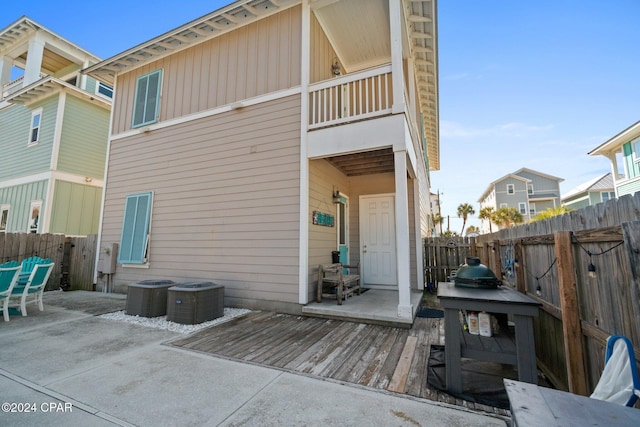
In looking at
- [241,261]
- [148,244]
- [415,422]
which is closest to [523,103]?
[241,261]

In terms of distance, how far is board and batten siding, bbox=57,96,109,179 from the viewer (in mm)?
8961

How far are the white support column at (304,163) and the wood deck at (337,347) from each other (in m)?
0.65

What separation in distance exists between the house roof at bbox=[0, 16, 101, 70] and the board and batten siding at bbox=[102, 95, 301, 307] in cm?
746

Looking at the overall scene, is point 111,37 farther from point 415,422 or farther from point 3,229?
point 415,422

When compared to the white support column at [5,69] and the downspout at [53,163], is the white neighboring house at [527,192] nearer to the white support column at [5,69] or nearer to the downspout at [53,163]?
the downspout at [53,163]

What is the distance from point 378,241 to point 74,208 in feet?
32.7

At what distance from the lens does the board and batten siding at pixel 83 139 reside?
8.96 meters

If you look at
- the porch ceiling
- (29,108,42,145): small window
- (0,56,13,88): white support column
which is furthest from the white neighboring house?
(0,56,13,88): white support column

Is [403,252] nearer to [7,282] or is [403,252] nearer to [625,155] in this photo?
[7,282]

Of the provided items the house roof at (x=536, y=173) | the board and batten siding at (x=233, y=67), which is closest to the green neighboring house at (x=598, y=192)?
the house roof at (x=536, y=173)

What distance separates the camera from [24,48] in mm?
10273

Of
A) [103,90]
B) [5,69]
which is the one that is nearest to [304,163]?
[103,90]

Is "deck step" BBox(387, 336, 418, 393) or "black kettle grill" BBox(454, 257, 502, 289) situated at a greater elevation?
"black kettle grill" BBox(454, 257, 502, 289)

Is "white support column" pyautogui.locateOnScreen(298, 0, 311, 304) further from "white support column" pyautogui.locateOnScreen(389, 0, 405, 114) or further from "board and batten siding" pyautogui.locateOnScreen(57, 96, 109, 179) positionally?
"board and batten siding" pyautogui.locateOnScreen(57, 96, 109, 179)
